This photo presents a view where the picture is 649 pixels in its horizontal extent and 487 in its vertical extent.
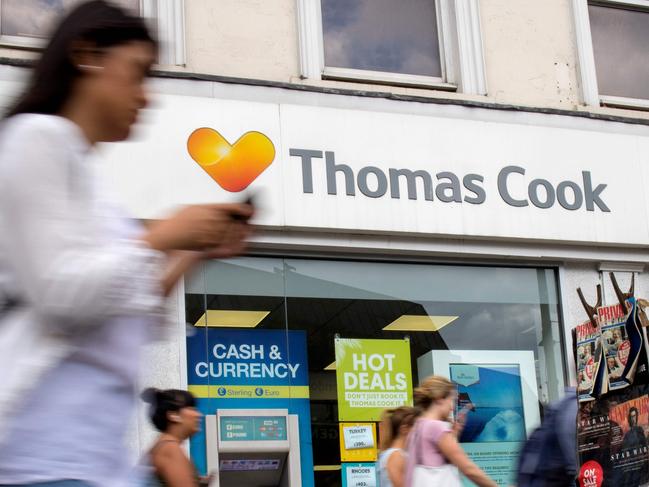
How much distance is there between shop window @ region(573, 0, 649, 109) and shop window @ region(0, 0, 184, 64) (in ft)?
12.3

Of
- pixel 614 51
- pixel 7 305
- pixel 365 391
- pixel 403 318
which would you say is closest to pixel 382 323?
pixel 403 318

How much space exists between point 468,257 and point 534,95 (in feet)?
5.26

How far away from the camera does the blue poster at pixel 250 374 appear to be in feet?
28.2

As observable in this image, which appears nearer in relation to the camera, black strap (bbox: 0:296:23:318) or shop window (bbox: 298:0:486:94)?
black strap (bbox: 0:296:23:318)

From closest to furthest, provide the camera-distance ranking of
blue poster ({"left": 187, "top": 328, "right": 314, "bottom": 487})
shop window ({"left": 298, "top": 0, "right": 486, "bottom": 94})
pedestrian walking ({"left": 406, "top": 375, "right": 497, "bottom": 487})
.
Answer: pedestrian walking ({"left": 406, "top": 375, "right": 497, "bottom": 487}), blue poster ({"left": 187, "top": 328, "right": 314, "bottom": 487}), shop window ({"left": 298, "top": 0, "right": 486, "bottom": 94})

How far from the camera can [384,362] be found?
924cm

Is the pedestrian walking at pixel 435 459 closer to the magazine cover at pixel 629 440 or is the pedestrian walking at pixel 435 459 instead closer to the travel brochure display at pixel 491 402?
the travel brochure display at pixel 491 402

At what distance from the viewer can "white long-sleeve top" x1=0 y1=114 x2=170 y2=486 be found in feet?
4.93

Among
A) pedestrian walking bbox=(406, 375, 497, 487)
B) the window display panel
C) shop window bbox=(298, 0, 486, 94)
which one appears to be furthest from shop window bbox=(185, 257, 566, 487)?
pedestrian walking bbox=(406, 375, 497, 487)

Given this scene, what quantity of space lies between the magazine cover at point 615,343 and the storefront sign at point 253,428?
278cm

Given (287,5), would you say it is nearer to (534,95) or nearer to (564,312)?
(534,95)

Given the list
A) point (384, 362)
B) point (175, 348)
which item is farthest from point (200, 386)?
point (384, 362)

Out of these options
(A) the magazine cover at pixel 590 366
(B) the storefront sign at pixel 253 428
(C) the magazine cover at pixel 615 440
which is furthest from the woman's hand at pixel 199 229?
(C) the magazine cover at pixel 615 440

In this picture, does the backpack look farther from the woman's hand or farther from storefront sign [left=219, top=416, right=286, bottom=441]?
the woman's hand
